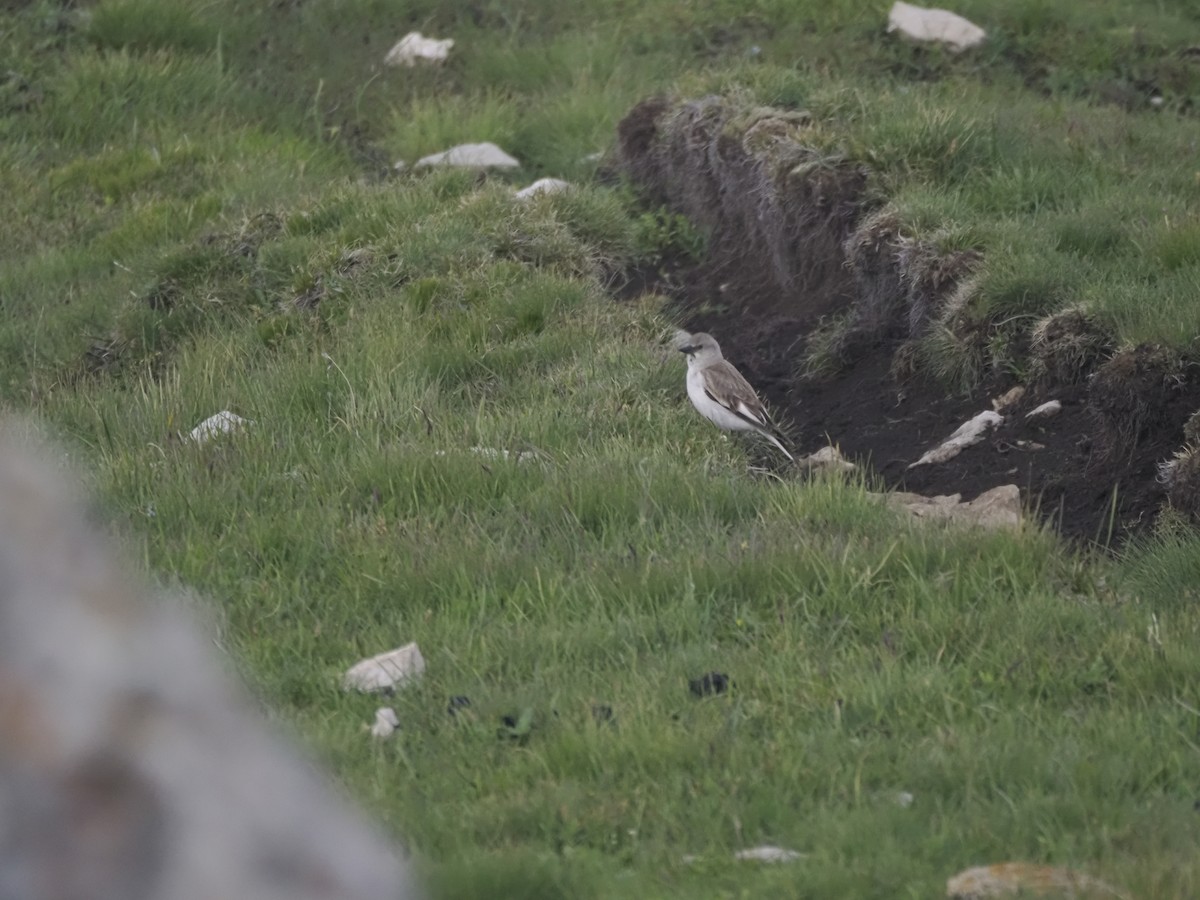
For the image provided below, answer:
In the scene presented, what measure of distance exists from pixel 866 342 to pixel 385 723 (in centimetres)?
460

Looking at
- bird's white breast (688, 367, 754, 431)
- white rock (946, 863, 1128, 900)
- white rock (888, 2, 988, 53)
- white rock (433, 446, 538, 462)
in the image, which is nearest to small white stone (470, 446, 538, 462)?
white rock (433, 446, 538, 462)

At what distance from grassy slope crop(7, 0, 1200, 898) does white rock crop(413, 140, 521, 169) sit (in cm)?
29

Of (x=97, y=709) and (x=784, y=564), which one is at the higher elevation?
(x=97, y=709)

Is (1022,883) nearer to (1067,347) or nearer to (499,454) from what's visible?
(499,454)

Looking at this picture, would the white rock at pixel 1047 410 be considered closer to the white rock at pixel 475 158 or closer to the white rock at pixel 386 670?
the white rock at pixel 386 670

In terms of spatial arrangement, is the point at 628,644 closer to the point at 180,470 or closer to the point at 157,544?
the point at 157,544

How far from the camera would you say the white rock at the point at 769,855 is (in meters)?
3.71

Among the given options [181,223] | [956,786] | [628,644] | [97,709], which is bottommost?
[181,223]

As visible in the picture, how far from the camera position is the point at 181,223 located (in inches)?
447

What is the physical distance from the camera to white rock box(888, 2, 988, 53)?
13.6m

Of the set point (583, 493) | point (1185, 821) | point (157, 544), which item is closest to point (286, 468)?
point (157, 544)

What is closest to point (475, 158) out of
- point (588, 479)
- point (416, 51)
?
point (416, 51)

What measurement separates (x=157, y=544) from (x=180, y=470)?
2.31 ft

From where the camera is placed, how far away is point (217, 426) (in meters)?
7.08
